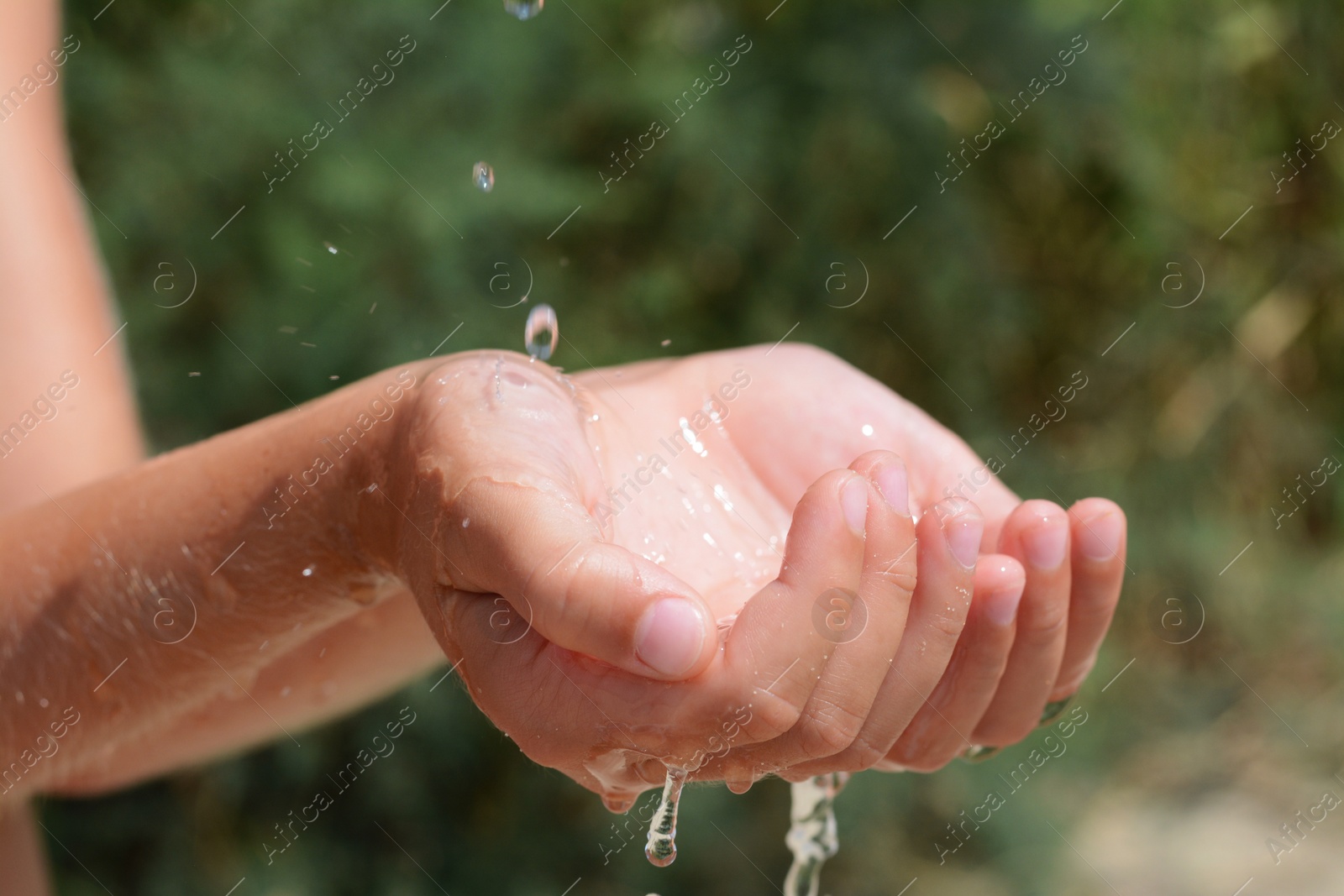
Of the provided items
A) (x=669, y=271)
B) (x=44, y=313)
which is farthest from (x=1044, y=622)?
(x=669, y=271)

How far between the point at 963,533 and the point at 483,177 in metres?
1.36

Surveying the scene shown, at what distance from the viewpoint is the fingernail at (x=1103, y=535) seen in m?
1.01

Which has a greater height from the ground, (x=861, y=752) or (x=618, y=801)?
(x=861, y=752)

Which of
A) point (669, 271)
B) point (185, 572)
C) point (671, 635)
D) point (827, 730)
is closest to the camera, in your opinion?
point (671, 635)

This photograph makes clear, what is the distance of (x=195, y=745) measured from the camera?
148cm

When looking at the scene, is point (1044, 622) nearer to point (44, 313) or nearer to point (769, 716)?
point (769, 716)

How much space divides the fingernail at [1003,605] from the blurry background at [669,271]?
1298 mm

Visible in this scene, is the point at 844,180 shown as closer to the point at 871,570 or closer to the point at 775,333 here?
the point at 775,333

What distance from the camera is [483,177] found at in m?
2.01

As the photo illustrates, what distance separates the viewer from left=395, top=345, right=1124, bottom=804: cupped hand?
800 mm

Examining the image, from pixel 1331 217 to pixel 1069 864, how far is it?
217 cm

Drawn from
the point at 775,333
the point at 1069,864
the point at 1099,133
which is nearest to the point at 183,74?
the point at 775,333

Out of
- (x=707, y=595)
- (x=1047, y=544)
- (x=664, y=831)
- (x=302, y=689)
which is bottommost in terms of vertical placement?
(x=302, y=689)

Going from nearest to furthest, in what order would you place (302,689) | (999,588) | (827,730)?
(827,730), (999,588), (302,689)
